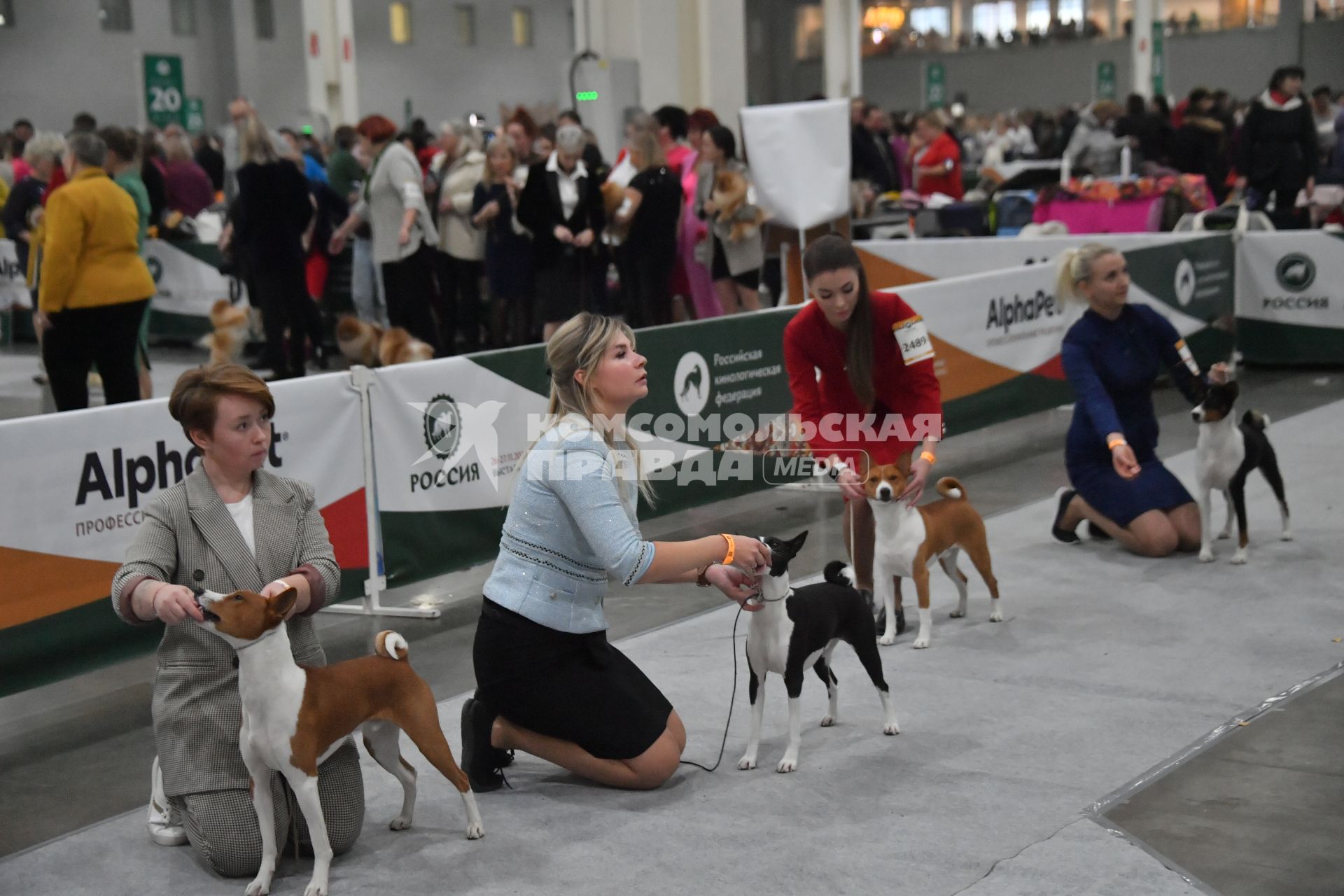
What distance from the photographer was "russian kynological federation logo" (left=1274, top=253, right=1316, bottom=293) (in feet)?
31.6

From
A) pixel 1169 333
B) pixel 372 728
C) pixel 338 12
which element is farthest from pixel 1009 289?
pixel 338 12

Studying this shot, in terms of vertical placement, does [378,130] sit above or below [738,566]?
above

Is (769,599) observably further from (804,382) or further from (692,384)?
(692,384)

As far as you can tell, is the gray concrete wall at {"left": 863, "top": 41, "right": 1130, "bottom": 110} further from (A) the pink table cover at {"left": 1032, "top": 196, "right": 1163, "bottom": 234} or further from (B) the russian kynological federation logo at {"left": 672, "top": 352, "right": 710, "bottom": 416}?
(B) the russian kynological federation logo at {"left": 672, "top": 352, "right": 710, "bottom": 416}

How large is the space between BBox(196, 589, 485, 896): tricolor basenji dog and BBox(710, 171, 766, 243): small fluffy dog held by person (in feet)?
21.1

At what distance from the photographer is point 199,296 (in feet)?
40.2

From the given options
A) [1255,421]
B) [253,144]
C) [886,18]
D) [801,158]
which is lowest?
[1255,421]

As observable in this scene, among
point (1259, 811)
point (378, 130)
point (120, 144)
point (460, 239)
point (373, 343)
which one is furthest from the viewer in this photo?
point (460, 239)

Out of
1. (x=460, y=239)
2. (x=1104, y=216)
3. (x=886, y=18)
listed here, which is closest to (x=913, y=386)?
(x=460, y=239)

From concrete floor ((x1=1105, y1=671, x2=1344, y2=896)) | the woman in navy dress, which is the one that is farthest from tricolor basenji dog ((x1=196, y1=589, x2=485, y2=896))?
the woman in navy dress

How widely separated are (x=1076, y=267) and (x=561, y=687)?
3261mm

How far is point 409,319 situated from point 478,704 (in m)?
6.74

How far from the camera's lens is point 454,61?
32750 millimetres

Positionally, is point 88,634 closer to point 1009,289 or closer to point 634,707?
point 634,707
